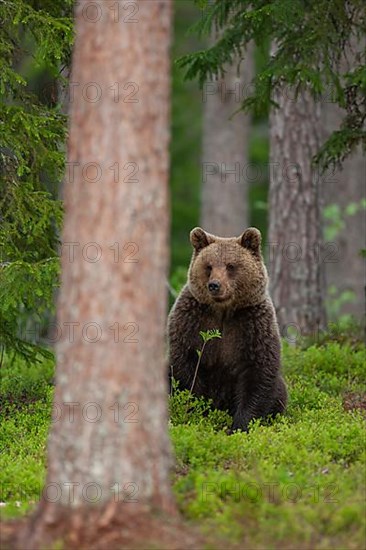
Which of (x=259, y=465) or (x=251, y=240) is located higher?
(x=251, y=240)

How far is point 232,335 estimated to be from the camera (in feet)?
29.9

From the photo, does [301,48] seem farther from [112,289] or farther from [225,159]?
[225,159]

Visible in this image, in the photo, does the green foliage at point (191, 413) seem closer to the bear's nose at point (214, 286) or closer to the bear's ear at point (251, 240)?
the bear's nose at point (214, 286)

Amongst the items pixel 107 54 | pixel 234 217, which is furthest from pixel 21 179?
pixel 234 217

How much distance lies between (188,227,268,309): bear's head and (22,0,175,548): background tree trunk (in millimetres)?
3282

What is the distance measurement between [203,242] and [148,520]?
4199 mm

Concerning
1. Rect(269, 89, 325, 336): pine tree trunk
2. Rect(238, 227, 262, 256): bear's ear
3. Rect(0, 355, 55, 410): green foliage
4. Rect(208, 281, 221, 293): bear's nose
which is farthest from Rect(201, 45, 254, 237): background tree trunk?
Rect(208, 281, 221, 293): bear's nose

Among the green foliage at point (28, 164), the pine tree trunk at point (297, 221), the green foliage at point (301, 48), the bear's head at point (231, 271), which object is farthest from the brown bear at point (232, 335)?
the pine tree trunk at point (297, 221)

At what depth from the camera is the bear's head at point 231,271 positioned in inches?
356

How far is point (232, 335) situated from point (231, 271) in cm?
60

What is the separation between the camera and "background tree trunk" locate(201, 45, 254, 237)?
2034 cm

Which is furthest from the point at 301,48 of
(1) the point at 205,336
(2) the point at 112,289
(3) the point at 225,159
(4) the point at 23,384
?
(3) the point at 225,159

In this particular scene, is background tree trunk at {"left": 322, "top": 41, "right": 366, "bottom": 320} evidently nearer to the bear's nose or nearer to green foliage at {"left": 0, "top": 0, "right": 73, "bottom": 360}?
green foliage at {"left": 0, "top": 0, "right": 73, "bottom": 360}

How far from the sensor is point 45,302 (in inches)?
385
